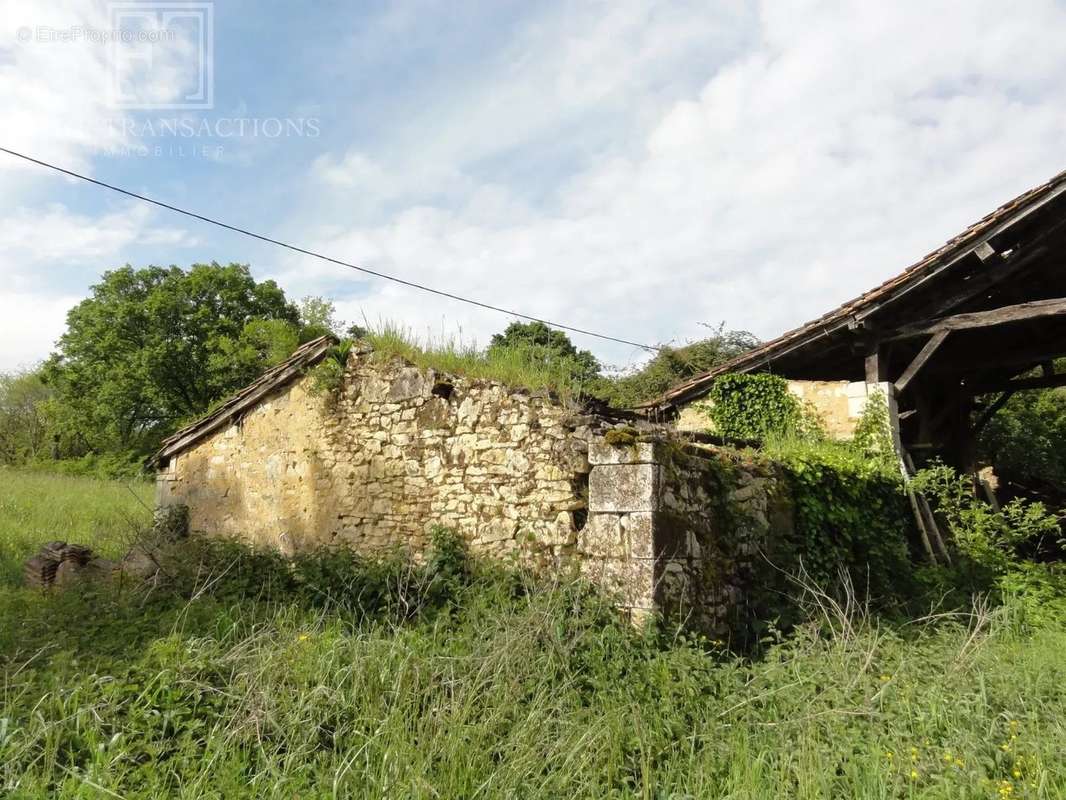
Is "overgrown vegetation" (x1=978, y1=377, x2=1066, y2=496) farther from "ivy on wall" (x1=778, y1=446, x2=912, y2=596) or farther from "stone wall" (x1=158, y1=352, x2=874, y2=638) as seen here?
"stone wall" (x1=158, y1=352, x2=874, y2=638)

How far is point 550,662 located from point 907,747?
81.8 inches

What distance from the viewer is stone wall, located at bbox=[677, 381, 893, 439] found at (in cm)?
895

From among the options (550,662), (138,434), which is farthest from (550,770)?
(138,434)

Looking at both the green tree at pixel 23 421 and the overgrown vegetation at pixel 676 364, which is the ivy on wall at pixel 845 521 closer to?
the overgrown vegetation at pixel 676 364

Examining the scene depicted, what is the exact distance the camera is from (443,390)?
6730 millimetres

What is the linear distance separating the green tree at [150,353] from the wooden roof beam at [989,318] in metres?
24.0

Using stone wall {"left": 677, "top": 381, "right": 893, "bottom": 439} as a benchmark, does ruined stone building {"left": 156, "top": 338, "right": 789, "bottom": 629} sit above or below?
below

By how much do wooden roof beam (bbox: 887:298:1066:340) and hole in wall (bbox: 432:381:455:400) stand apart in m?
6.15

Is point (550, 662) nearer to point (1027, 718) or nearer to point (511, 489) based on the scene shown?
point (511, 489)

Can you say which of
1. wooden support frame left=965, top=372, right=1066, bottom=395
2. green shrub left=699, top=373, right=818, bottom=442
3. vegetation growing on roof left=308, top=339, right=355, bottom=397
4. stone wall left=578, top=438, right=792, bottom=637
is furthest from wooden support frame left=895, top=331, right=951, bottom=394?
vegetation growing on roof left=308, top=339, right=355, bottom=397

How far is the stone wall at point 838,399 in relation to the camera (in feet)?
29.3

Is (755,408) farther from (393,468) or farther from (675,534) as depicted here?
(393,468)

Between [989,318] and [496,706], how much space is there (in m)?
7.96

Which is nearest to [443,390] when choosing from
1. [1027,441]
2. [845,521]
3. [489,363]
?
[489,363]
